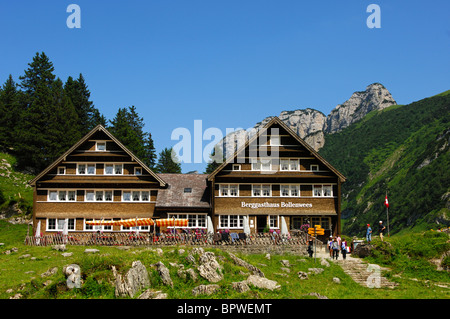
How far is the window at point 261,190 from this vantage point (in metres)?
51.7

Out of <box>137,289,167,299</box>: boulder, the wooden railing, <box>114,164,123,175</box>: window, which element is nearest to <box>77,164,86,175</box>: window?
<box>114,164,123,175</box>: window

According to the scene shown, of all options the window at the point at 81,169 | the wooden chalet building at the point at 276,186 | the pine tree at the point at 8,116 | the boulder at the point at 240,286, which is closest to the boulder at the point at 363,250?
the wooden chalet building at the point at 276,186

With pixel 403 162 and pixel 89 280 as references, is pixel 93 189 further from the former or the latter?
pixel 403 162

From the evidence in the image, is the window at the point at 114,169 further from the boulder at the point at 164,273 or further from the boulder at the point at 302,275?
the boulder at the point at 164,273

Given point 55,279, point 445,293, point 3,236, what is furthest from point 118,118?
point 445,293

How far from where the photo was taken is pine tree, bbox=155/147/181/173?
4315 inches

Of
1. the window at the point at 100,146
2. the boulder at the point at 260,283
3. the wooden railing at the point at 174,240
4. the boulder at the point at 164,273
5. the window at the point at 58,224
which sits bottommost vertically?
the boulder at the point at 260,283

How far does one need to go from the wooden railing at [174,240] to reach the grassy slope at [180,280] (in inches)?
104

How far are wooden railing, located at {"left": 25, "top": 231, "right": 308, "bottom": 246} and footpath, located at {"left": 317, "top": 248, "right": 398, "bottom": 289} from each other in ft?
12.2

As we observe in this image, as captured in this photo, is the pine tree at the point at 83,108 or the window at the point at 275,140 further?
the pine tree at the point at 83,108

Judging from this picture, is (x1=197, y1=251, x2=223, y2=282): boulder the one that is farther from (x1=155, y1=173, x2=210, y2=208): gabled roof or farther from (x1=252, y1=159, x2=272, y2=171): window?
(x1=252, y1=159, x2=272, y2=171): window

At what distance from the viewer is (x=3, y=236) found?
182 ft

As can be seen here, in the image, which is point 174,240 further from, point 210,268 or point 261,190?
point 210,268

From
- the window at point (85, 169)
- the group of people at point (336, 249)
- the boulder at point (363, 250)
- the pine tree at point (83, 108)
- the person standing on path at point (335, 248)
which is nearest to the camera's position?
the group of people at point (336, 249)
